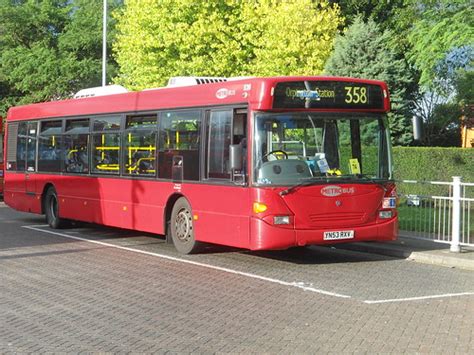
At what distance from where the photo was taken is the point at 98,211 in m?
14.6

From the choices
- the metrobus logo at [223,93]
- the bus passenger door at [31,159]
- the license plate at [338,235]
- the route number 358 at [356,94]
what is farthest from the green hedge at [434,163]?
the metrobus logo at [223,93]

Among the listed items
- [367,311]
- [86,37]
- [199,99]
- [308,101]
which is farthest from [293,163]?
[86,37]

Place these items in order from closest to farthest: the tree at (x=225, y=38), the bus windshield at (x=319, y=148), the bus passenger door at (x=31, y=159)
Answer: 1. the bus windshield at (x=319, y=148)
2. the bus passenger door at (x=31, y=159)
3. the tree at (x=225, y=38)

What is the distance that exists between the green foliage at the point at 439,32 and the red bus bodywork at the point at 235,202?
16.9 feet

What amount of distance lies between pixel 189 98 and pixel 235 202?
230cm

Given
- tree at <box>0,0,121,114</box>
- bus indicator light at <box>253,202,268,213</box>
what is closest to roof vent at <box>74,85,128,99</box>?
bus indicator light at <box>253,202,268,213</box>

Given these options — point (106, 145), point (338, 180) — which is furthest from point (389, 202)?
point (106, 145)

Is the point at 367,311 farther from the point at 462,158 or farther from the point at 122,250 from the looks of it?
the point at 462,158

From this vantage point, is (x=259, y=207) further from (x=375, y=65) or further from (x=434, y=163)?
(x=375, y=65)

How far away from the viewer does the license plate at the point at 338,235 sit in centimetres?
1046

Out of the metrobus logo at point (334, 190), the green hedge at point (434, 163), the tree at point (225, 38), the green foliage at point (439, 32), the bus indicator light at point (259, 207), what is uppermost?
the tree at point (225, 38)

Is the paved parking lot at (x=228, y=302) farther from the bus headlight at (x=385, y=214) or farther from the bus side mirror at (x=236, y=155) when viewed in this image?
the bus side mirror at (x=236, y=155)

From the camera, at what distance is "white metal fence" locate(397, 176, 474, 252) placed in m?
11.8

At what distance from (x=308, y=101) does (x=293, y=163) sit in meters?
1.00
